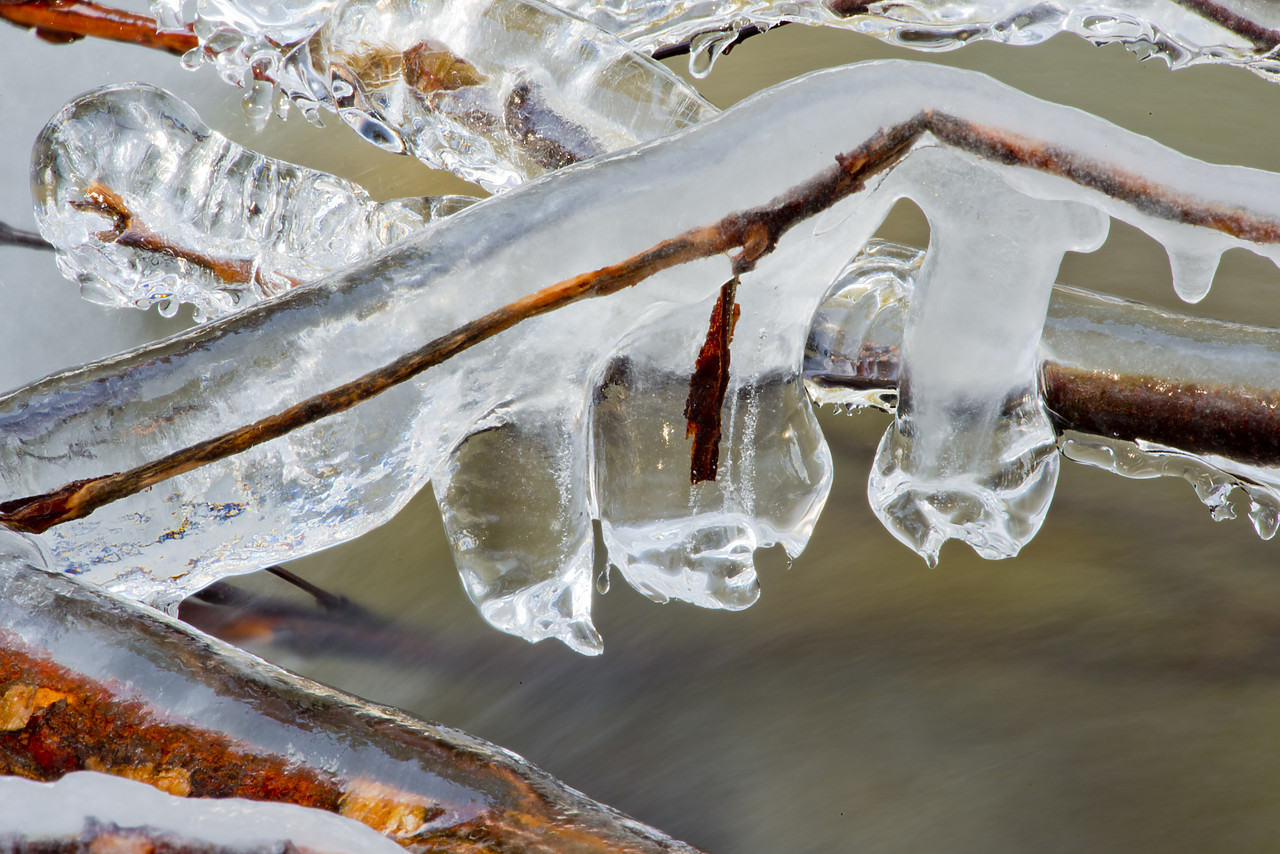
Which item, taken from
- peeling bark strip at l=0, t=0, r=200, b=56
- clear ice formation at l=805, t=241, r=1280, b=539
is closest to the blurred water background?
clear ice formation at l=805, t=241, r=1280, b=539

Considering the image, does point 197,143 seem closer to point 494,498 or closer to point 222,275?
point 222,275

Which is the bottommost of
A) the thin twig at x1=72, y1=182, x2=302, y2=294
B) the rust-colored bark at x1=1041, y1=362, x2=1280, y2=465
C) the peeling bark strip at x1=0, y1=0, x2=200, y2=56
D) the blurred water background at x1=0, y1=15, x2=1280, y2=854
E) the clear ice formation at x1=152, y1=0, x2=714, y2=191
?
the blurred water background at x1=0, y1=15, x2=1280, y2=854

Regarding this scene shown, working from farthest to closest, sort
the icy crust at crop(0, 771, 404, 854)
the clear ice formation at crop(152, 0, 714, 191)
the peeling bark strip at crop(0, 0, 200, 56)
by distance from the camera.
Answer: the peeling bark strip at crop(0, 0, 200, 56) < the clear ice formation at crop(152, 0, 714, 191) < the icy crust at crop(0, 771, 404, 854)

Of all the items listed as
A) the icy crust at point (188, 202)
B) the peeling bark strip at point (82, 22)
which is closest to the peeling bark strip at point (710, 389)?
the icy crust at point (188, 202)

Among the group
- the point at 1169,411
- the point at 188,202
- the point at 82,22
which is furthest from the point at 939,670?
the point at 82,22

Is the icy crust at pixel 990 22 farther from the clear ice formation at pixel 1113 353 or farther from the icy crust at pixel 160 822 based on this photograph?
the icy crust at pixel 160 822

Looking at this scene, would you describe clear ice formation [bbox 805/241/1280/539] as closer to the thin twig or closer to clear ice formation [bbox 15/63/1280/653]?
clear ice formation [bbox 15/63/1280/653]

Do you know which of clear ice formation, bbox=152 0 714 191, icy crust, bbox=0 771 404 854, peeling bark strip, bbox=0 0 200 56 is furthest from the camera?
peeling bark strip, bbox=0 0 200 56

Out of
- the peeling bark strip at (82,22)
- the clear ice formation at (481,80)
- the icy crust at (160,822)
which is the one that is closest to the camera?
the icy crust at (160,822)

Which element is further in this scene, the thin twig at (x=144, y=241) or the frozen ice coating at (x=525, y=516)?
the thin twig at (x=144, y=241)
